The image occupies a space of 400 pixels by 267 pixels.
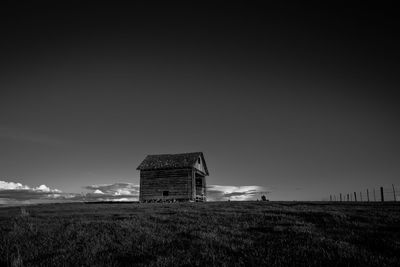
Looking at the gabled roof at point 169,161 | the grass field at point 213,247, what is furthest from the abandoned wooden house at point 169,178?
the grass field at point 213,247

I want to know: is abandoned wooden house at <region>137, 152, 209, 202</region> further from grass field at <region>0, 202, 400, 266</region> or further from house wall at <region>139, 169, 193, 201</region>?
grass field at <region>0, 202, 400, 266</region>

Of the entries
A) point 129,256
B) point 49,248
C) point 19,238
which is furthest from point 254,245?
point 19,238

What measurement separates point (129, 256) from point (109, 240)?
230cm

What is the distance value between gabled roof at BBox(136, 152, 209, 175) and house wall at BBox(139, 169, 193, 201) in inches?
30.9

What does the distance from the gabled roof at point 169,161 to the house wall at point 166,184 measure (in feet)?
2.57

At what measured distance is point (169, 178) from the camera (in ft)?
133

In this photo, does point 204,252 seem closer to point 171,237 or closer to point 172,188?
point 171,237

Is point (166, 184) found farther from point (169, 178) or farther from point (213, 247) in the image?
point (213, 247)

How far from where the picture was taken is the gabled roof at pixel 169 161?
40469 mm

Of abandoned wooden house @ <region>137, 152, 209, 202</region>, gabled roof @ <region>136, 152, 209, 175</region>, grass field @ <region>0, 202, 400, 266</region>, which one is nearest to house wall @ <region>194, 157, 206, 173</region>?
abandoned wooden house @ <region>137, 152, 209, 202</region>

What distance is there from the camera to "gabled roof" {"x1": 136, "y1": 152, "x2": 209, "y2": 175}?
40469 millimetres

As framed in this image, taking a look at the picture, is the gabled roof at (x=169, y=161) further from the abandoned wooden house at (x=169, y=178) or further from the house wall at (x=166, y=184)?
the house wall at (x=166, y=184)

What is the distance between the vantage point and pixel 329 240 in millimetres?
8344

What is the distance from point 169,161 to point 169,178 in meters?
2.66
